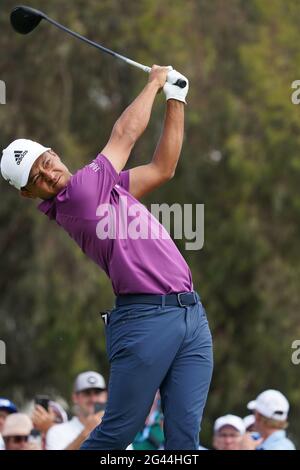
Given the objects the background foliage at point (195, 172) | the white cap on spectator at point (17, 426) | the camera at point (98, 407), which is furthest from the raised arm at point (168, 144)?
the background foliage at point (195, 172)

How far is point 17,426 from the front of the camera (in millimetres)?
10859

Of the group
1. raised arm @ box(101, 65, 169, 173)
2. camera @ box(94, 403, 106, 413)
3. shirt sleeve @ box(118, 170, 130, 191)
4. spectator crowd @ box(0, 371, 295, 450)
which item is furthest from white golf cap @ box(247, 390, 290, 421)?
raised arm @ box(101, 65, 169, 173)

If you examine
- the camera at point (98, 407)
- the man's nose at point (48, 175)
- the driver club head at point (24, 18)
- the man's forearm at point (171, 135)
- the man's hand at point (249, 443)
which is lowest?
the man's hand at point (249, 443)

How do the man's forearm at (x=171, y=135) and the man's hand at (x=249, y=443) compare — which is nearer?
the man's forearm at (x=171, y=135)

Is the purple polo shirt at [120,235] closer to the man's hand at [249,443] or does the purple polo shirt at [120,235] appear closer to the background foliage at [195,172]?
the man's hand at [249,443]

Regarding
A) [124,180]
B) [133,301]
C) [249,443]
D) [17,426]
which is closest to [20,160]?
[124,180]

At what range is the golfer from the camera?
753cm

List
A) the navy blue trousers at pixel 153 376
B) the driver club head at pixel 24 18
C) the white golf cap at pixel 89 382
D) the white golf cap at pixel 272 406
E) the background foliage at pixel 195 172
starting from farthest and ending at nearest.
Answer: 1. the background foliage at pixel 195 172
2. the white golf cap at pixel 89 382
3. the white golf cap at pixel 272 406
4. the driver club head at pixel 24 18
5. the navy blue trousers at pixel 153 376

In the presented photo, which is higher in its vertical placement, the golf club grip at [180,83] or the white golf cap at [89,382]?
the golf club grip at [180,83]

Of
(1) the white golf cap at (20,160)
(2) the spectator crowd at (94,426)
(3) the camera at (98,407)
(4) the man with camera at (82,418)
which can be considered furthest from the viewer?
(3) the camera at (98,407)

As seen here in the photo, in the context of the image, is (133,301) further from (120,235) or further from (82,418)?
(82,418)

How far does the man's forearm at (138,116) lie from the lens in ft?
26.2

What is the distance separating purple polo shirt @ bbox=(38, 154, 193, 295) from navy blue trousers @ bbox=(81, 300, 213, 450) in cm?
16

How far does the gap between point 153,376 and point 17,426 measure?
3.61 m
